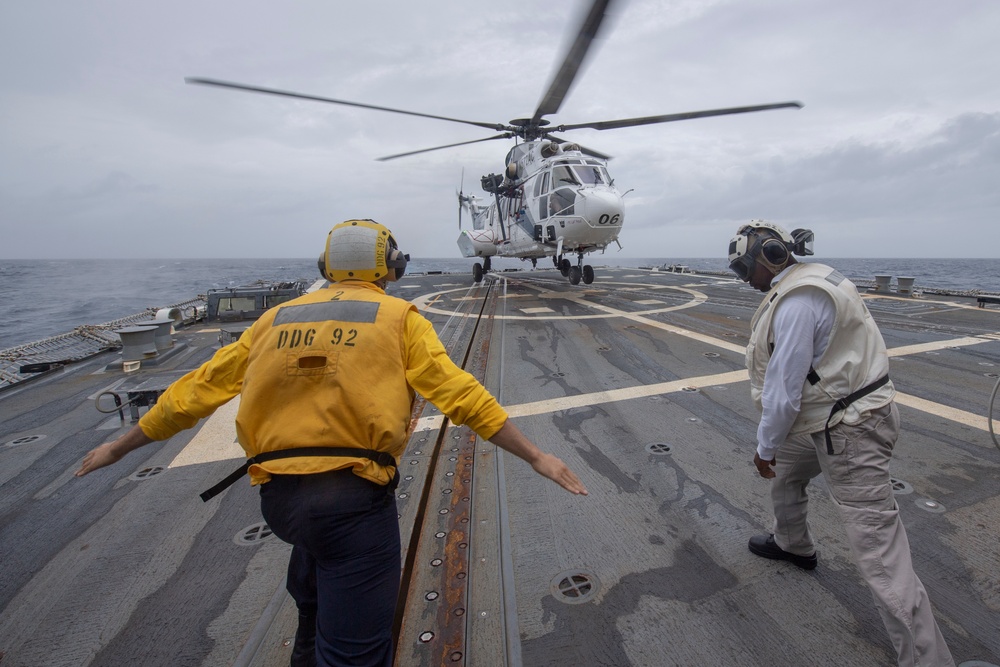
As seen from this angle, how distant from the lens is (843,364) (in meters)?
2.07

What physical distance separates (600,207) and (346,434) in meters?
12.8

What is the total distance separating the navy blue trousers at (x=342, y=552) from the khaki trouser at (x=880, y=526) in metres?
2.05

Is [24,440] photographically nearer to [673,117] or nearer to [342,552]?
[342,552]

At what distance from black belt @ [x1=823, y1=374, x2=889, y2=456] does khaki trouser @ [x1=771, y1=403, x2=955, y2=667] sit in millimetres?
23

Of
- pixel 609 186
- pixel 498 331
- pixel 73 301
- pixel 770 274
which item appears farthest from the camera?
pixel 73 301

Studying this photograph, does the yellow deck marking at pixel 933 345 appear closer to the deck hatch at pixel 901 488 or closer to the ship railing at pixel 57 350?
the deck hatch at pixel 901 488

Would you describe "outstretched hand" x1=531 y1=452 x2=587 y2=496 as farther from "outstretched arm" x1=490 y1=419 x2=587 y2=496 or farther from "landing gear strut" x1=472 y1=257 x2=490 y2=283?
"landing gear strut" x1=472 y1=257 x2=490 y2=283

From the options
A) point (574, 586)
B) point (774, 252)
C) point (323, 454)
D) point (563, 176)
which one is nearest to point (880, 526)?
point (774, 252)

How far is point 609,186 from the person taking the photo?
14.1 m

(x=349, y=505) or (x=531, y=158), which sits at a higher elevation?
(x=531, y=158)

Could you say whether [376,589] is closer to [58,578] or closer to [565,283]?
[58,578]

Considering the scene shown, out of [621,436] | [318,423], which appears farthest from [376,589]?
[621,436]

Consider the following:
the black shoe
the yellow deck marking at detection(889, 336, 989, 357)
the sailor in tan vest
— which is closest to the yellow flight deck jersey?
the sailor in tan vest

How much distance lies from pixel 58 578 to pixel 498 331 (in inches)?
288
